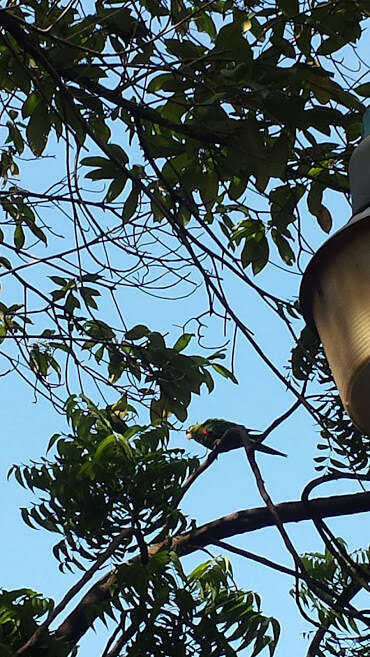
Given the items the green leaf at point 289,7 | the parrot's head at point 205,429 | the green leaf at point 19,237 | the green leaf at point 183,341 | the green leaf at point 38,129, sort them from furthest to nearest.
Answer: the parrot's head at point 205,429, the green leaf at point 19,237, the green leaf at point 183,341, the green leaf at point 38,129, the green leaf at point 289,7

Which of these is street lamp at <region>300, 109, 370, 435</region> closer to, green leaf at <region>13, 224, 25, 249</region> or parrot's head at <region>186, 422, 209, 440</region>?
green leaf at <region>13, 224, 25, 249</region>

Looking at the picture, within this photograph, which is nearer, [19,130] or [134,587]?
[134,587]

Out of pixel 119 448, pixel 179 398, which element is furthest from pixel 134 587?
pixel 179 398

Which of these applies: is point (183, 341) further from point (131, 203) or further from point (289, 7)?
point (289, 7)

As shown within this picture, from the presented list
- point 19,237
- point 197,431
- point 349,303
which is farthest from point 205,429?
point 349,303

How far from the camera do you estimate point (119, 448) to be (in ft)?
5.16

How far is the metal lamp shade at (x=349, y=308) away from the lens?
863mm

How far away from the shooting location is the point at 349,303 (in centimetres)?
89

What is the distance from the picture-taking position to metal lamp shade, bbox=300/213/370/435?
0.86 meters

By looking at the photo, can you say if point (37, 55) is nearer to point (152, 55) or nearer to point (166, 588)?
point (152, 55)

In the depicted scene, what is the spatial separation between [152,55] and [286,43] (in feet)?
0.69

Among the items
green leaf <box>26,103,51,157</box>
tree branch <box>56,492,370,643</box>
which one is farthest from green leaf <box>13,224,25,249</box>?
tree branch <box>56,492,370,643</box>

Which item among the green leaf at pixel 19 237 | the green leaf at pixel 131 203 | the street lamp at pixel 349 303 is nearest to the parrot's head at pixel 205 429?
the green leaf at pixel 19 237

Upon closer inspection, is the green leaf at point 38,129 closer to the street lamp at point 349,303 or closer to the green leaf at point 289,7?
the green leaf at point 289,7
